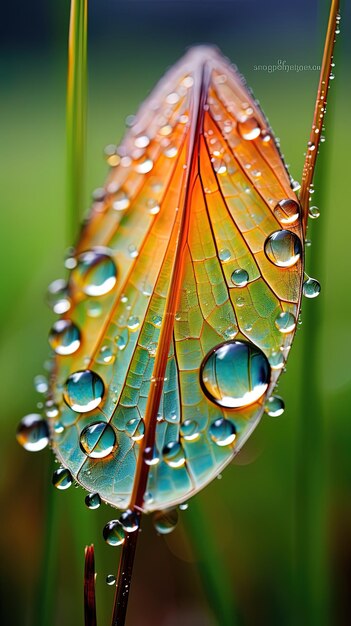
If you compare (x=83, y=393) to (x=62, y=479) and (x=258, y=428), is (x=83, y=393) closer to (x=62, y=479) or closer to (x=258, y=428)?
(x=62, y=479)

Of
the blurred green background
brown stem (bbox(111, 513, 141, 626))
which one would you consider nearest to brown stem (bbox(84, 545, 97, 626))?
brown stem (bbox(111, 513, 141, 626))

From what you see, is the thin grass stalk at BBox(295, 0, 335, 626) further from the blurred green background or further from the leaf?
the leaf

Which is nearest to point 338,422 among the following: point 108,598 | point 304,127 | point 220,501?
point 220,501

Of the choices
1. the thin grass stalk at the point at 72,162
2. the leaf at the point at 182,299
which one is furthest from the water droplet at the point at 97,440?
the thin grass stalk at the point at 72,162

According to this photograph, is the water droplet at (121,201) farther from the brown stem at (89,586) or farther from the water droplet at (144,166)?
the brown stem at (89,586)

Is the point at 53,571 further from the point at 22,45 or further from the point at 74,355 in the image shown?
the point at 22,45

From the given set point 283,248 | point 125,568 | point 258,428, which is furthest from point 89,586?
point 258,428
